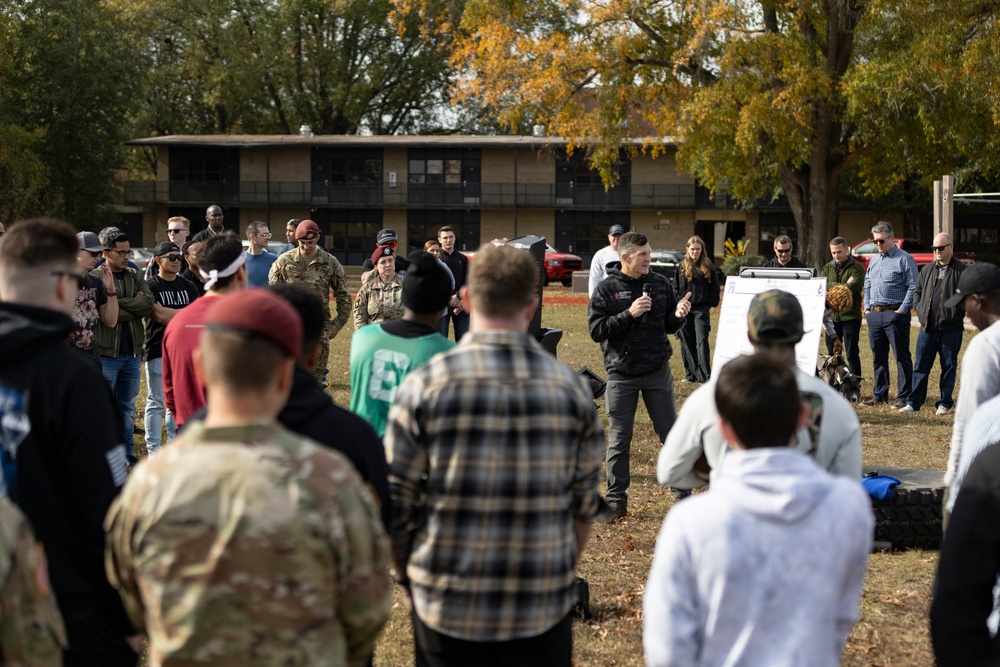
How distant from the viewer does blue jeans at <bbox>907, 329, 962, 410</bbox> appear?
40.2ft

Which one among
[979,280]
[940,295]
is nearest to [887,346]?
[940,295]

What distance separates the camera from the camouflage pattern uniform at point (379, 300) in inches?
387

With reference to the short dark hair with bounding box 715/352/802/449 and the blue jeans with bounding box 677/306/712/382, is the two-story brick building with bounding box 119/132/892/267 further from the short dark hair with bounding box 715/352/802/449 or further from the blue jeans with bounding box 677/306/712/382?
the short dark hair with bounding box 715/352/802/449

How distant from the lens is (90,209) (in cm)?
4959

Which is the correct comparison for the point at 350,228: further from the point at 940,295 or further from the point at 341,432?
the point at 341,432

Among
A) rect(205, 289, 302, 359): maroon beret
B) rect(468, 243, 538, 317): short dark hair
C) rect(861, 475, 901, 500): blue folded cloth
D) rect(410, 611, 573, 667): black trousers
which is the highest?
rect(468, 243, 538, 317): short dark hair

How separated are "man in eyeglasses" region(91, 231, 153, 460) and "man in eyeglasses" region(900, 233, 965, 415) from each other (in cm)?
860

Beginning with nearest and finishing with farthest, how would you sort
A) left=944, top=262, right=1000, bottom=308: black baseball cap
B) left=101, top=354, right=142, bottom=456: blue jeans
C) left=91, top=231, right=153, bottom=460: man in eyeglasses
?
left=944, top=262, right=1000, bottom=308: black baseball cap → left=91, top=231, right=153, bottom=460: man in eyeglasses → left=101, top=354, right=142, bottom=456: blue jeans

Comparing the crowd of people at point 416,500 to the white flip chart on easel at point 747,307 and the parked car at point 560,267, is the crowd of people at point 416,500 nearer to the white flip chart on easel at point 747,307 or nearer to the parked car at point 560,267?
the white flip chart on easel at point 747,307

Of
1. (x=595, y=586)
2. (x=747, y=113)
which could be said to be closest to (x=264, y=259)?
(x=595, y=586)

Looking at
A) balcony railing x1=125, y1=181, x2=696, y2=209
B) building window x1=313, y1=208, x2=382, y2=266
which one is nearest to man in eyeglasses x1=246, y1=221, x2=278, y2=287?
balcony railing x1=125, y1=181, x2=696, y2=209

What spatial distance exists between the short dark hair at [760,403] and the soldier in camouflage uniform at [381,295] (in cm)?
696

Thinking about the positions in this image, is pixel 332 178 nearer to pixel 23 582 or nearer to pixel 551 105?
pixel 551 105

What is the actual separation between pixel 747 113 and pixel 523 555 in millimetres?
22073
